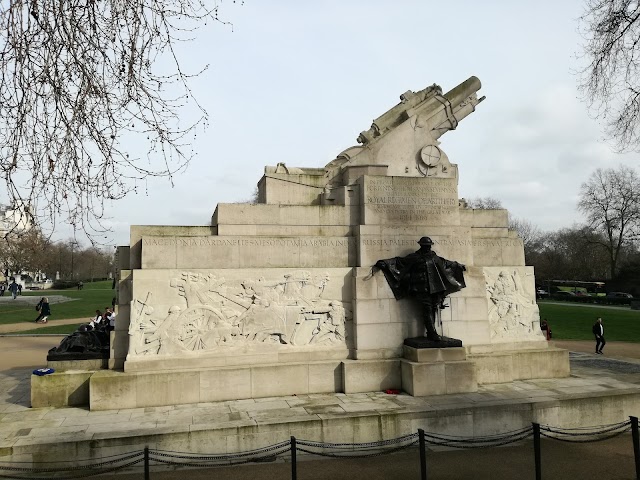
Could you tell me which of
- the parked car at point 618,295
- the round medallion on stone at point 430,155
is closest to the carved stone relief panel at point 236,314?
the round medallion on stone at point 430,155

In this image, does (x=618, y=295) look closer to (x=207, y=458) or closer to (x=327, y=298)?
(x=327, y=298)

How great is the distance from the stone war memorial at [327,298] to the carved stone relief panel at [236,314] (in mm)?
24

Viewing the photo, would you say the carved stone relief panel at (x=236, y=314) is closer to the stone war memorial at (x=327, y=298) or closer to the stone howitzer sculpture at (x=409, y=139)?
the stone war memorial at (x=327, y=298)

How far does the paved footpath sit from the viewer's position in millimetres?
7191

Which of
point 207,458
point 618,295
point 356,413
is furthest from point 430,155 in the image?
point 618,295

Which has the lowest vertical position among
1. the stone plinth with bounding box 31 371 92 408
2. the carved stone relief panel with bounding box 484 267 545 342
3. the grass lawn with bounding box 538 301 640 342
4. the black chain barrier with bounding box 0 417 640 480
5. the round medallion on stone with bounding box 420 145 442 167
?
the grass lawn with bounding box 538 301 640 342

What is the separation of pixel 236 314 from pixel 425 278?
4.21 meters

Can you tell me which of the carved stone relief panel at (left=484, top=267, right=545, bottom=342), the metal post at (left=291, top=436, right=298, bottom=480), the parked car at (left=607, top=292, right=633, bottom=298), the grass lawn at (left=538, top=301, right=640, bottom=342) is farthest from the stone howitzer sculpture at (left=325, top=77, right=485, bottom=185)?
the parked car at (left=607, top=292, right=633, bottom=298)

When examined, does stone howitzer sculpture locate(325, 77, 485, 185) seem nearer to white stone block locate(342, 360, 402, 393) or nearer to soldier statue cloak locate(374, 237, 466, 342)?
soldier statue cloak locate(374, 237, 466, 342)

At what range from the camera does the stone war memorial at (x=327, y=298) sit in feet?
31.4

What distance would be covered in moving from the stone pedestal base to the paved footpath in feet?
0.78

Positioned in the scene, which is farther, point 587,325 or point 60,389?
point 587,325

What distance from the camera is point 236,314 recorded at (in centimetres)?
995

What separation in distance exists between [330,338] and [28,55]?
7.65 m
